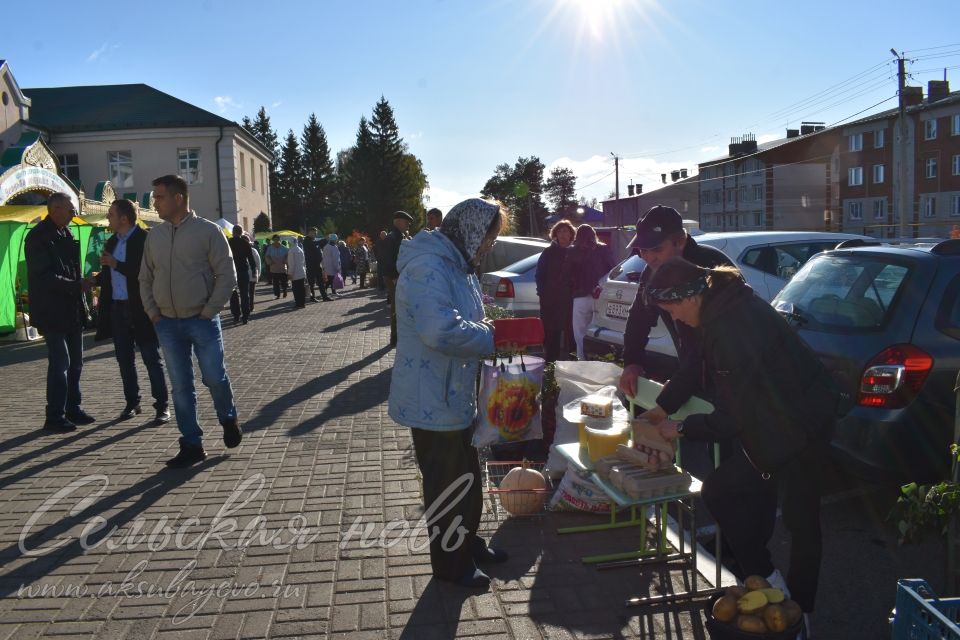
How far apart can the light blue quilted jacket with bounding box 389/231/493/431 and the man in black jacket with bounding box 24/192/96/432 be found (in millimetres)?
4730

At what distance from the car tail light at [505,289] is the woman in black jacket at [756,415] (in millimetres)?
9673

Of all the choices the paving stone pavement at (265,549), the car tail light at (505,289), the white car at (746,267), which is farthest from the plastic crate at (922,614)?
the car tail light at (505,289)

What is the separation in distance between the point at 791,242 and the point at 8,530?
22.4 feet

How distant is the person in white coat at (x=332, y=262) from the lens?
25462 millimetres

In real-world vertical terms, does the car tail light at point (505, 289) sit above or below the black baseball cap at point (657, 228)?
below

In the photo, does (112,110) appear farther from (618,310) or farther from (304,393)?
(618,310)

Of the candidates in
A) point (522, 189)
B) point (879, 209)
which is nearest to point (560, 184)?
point (522, 189)

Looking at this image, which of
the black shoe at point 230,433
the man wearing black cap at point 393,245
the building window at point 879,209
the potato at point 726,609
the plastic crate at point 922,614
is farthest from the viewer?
the building window at point 879,209

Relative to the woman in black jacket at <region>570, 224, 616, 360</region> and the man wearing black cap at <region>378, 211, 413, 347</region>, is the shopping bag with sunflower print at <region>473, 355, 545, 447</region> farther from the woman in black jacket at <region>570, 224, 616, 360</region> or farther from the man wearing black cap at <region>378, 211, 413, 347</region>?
the man wearing black cap at <region>378, 211, 413, 347</region>

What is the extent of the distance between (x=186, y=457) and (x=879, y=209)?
71.0 m

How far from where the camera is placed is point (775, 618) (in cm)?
289

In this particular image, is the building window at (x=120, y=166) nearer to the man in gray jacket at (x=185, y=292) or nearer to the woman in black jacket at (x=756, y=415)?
the man in gray jacket at (x=185, y=292)

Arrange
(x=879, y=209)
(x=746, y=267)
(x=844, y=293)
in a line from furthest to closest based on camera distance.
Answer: (x=879, y=209), (x=746, y=267), (x=844, y=293)

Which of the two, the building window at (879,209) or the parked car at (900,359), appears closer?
the parked car at (900,359)
